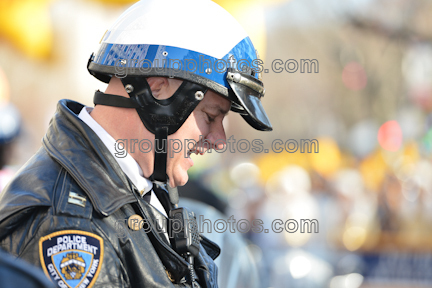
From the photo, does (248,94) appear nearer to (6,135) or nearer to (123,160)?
(123,160)

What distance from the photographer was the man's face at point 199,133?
6.52 feet

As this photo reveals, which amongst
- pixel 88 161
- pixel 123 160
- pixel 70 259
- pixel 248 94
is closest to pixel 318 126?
pixel 248 94

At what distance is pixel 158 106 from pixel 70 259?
754 mm

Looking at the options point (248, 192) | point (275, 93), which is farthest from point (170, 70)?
point (275, 93)

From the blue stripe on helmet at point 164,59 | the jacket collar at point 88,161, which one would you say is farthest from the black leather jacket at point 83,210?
the blue stripe on helmet at point 164,59

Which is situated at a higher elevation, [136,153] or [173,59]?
[173,59]

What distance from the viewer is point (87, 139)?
65.9 inches

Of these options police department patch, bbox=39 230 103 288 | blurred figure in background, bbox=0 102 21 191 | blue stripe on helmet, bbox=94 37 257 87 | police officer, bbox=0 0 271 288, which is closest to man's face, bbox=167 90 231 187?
police officer, bbox=0 0 271 288

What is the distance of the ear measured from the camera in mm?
1951

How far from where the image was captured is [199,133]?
202 centimetres

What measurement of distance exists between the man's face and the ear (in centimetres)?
15

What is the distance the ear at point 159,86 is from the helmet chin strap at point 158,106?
1.1 inches

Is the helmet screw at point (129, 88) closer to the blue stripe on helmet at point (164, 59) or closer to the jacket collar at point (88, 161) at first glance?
the blue stripe on helmet at point (164, 59)

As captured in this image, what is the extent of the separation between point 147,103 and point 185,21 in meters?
0.39
